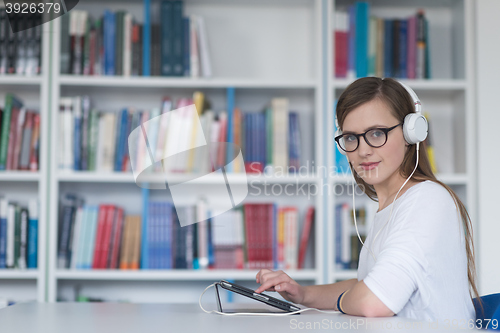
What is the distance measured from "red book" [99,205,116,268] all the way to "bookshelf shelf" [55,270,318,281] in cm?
6

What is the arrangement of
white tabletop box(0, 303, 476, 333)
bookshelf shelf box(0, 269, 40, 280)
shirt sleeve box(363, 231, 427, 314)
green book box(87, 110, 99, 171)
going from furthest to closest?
green book box(87, 110, 99, 171)
bookshelf shelf box(0, 269, 40, 280)
shirt sleeve box(363, 231, 427, 314)
white tabletop box(0, 303, 476, 333)

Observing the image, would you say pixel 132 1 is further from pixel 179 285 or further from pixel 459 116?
pixel 459 116

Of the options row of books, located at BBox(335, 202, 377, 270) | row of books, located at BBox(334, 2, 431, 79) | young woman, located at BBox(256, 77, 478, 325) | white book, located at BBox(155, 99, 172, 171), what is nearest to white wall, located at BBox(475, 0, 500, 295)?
row of books, located at BBox(334, 2, 431, 79)

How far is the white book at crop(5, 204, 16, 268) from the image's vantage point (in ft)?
7.33

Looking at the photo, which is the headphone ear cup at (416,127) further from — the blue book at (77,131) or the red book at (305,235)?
the blue book at (77,131)

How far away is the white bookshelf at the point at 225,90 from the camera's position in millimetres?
2291

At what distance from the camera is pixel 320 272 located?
227 centimetres

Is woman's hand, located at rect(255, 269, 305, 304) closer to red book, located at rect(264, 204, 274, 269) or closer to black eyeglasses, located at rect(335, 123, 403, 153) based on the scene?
black eyeglasses, located at rect(335, 123, 403, 153)

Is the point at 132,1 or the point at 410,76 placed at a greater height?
the point at 132,1

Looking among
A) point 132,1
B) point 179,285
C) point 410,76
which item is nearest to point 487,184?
point 410,76

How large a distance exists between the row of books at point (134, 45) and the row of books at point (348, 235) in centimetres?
93

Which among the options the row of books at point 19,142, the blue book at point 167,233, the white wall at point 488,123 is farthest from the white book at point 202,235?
the white wall at point 488,123

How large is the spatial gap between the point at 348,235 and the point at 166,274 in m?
0.86

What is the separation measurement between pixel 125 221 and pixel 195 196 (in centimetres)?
38
